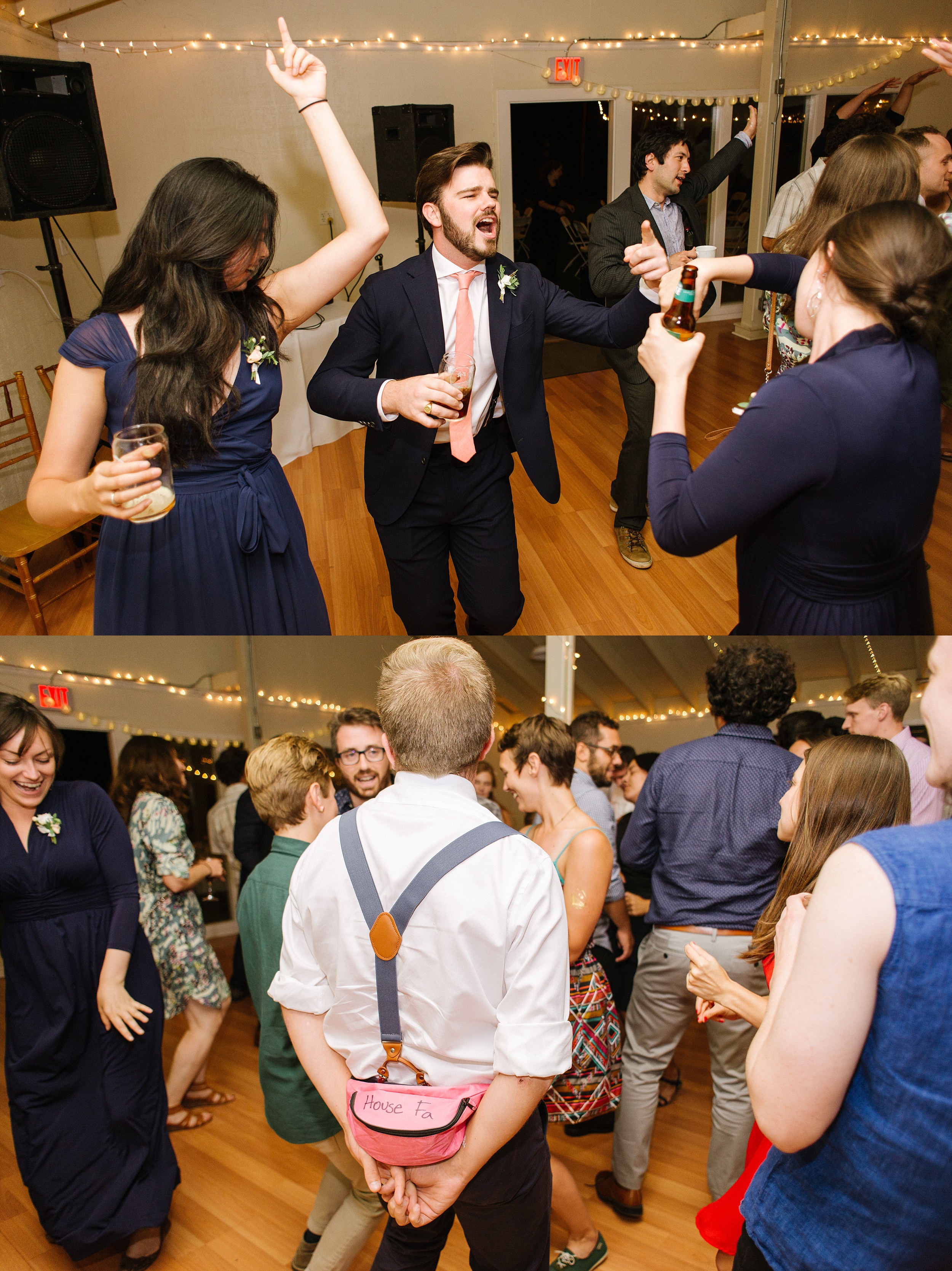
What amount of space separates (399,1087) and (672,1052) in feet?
3.46

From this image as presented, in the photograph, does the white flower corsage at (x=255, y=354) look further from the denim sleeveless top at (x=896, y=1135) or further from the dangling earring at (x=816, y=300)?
the denim sleeveless top at (x=896, y=1135)

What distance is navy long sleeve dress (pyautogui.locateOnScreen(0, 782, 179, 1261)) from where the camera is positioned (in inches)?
78.5

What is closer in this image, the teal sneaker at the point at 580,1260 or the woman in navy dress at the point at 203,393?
the woman in navy dress at the point at 203,393

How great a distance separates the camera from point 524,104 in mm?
6395

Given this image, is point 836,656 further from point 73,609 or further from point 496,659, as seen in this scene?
point 73,609

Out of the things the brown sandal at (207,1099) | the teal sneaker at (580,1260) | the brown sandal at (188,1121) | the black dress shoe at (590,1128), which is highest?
the teal sneaker at (580,1260)

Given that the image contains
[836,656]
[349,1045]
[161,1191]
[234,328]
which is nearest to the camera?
[349,1045]

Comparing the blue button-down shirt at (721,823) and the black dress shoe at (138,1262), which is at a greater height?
the blue button-down shirt at (721,823)

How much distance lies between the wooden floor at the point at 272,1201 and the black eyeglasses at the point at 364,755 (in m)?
1.05

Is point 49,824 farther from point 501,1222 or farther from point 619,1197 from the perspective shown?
point 619,1197

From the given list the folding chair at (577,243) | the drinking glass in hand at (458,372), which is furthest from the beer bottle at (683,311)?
the folding chair at (577,243)

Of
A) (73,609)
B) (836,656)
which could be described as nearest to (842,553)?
(836,656)

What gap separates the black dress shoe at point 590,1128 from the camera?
94.8 inches

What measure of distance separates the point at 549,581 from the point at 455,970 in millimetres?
2089
